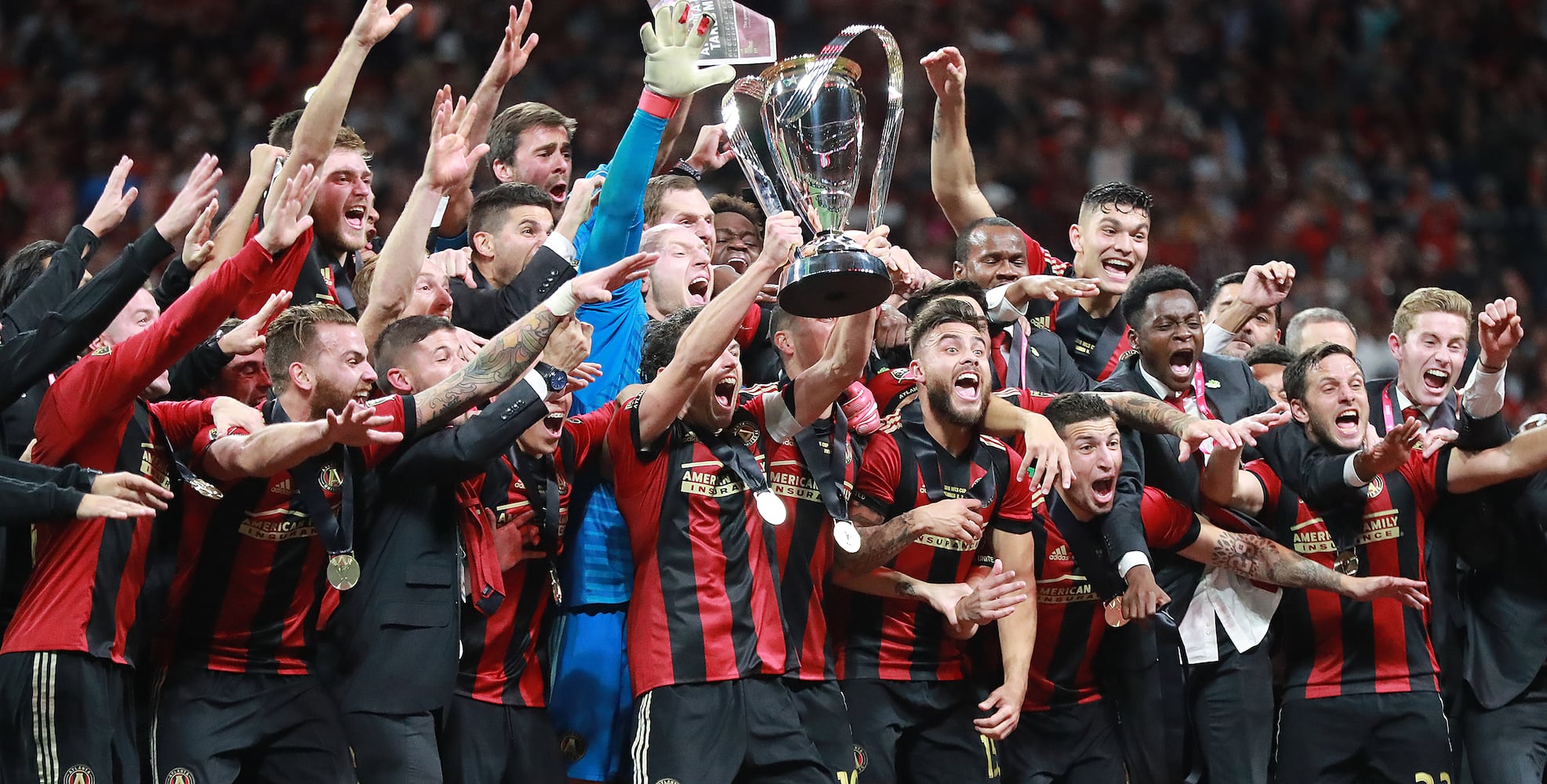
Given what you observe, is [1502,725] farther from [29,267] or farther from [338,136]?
[29,267]

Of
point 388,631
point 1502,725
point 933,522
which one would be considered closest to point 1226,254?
point 1502,725

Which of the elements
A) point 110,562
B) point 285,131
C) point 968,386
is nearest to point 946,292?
point 968,386

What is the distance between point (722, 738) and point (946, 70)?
10.1 feet

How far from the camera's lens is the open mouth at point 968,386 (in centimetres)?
604

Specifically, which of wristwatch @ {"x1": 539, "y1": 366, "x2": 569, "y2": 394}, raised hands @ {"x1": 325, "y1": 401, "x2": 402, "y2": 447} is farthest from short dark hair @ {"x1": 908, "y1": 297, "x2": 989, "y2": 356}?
raised hands @ {"x1": 325, "y1": 401, "x2": 402, "y2": 447}

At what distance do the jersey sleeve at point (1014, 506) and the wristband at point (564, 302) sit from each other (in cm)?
190

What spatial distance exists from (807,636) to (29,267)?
2.87 meters

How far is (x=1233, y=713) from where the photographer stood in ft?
21.1

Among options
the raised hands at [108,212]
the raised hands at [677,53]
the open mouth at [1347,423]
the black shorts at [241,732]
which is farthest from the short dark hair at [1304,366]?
the raised hands at [108,212]

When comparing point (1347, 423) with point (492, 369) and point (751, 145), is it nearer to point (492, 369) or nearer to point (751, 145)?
point (751, 145)

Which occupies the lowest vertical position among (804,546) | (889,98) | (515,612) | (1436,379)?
(515,612)

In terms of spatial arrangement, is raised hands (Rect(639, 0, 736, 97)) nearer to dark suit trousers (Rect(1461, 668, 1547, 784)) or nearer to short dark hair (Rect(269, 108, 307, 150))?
short dark hair (Rect(269, 108, 307, 150))

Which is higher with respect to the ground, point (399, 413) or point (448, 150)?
point (448, 150)

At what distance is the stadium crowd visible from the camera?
503 cm
